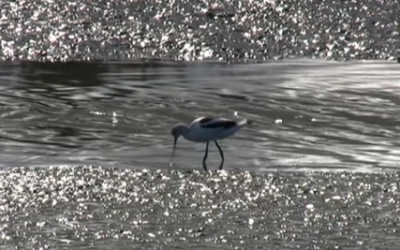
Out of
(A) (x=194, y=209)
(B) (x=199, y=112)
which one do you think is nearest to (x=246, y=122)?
(B) (x=199, y=112)

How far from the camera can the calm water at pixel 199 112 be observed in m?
13.1

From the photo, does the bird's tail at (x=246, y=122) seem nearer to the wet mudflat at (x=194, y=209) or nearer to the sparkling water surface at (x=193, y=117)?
the sparkling water surface at (x=193, y=117)

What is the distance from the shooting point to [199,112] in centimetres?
1543

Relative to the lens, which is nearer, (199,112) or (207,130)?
(207,130)

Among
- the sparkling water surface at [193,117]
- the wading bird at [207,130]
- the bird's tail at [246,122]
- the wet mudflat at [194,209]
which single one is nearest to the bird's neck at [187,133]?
the wading bird at [207,130]

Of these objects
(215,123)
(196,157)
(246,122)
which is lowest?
(196,157)

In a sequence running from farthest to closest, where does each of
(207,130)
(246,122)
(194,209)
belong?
(246,122)
(207,130)
(194,209)

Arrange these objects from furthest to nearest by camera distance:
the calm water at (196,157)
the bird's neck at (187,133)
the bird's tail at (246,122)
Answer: the bird's tail at (246,122) < the bird's neck at (187,133) < the calm water at (196,157)

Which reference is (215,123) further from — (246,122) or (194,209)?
(194,209)

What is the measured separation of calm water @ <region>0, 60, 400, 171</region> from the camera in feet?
43.1

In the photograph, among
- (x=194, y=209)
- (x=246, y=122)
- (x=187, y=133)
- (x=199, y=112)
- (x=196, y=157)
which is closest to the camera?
(x=194, y=209)

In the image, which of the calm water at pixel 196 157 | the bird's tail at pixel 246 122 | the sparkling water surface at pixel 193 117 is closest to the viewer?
the calm water at pixel 196 157

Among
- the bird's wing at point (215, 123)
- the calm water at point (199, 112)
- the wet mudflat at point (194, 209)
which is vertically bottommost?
the wet mudflat at point (194, 209)

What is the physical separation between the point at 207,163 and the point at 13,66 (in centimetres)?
608
